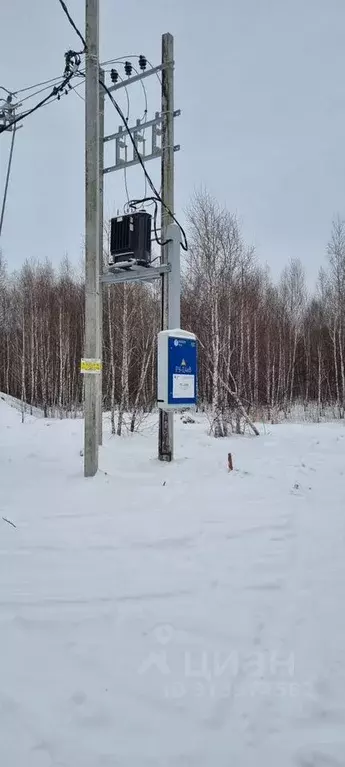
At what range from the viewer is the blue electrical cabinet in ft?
→ 20.2

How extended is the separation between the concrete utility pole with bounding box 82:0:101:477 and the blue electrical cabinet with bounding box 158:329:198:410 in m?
0.84

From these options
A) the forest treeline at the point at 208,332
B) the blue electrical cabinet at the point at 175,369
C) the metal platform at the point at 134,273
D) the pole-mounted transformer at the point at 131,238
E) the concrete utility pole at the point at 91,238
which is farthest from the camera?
the forest treeline at the point at 208,332

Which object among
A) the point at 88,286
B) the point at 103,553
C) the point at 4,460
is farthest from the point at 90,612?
the point at 4,460

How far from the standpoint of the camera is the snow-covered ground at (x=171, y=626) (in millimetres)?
1906

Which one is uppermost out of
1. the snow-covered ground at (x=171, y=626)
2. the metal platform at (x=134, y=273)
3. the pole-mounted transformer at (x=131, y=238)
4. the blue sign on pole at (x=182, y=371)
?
the pole-mounted transformer at (x=131, y=238)

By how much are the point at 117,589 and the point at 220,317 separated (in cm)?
1220

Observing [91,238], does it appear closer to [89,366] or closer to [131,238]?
[131,238]

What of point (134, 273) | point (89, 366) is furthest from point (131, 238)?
point (89, 366)

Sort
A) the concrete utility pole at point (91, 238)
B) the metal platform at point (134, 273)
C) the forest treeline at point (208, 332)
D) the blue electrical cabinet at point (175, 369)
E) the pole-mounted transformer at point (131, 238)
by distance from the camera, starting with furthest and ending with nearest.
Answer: the forest treeline at point (208, 332) → the metal platform at point (134, 273) → the pole-mounted transformer at point (131, 238) → the blue electrical cabinet at point (175, 369) → the concrete utility pole at point (91, 238)

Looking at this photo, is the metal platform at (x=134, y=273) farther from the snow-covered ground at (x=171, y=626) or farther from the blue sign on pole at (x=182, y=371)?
the snow-covered ground at (x=171, y=626)

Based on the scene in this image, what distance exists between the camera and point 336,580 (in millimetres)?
3340

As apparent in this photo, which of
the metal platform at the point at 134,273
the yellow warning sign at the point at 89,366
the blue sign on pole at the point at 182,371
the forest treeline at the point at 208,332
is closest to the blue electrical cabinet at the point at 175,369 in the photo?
the blue sign on pole at the point at 182,371

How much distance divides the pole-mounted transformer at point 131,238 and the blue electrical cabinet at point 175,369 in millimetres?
1383

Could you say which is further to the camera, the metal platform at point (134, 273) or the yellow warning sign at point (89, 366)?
the metal platform at point (134, 273)
